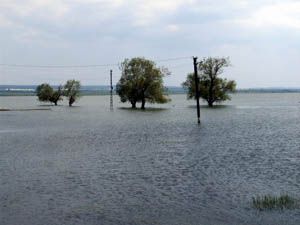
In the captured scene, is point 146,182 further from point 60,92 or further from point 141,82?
point 60,92

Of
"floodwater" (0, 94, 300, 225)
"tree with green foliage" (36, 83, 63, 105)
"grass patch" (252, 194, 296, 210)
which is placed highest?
"tree with green foliage" (36, 83, 63, 105)

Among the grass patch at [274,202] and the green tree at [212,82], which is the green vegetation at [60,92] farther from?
the grass patch at [274,202]

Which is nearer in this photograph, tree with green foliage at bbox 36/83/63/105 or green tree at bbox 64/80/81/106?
green tree at bbox 64/80/81/106

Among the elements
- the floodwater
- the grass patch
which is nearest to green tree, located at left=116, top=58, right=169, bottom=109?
the floodwater

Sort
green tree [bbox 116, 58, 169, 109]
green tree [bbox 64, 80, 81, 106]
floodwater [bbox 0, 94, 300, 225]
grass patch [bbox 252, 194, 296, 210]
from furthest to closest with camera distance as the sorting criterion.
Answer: green tree [bbox 64, 80, 81, 106] < green tree [bbox 116, 58, 169, 109] < grass patch [bbox 252, 194, 296, 210] < floodwater [bbox 0, 94, 300, 225]

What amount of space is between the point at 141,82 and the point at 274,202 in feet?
335

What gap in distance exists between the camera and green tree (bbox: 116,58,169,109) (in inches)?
4660

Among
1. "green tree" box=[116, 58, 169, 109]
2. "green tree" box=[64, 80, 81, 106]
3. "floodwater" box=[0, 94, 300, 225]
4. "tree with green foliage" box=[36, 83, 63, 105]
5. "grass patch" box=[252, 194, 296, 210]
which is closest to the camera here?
"floodwater" box=[0, 94, 300, 225]

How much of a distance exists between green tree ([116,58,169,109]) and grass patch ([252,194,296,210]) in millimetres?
100975

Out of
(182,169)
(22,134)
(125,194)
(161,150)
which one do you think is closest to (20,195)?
(125,194)

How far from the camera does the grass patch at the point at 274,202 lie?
54.0 feet

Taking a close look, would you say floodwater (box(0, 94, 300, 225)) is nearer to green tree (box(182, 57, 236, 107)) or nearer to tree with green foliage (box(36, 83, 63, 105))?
green tree (box(182, 57, 236, 107))

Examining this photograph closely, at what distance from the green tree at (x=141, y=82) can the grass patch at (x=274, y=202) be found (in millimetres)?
100975

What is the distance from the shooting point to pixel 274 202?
55.4 feet
